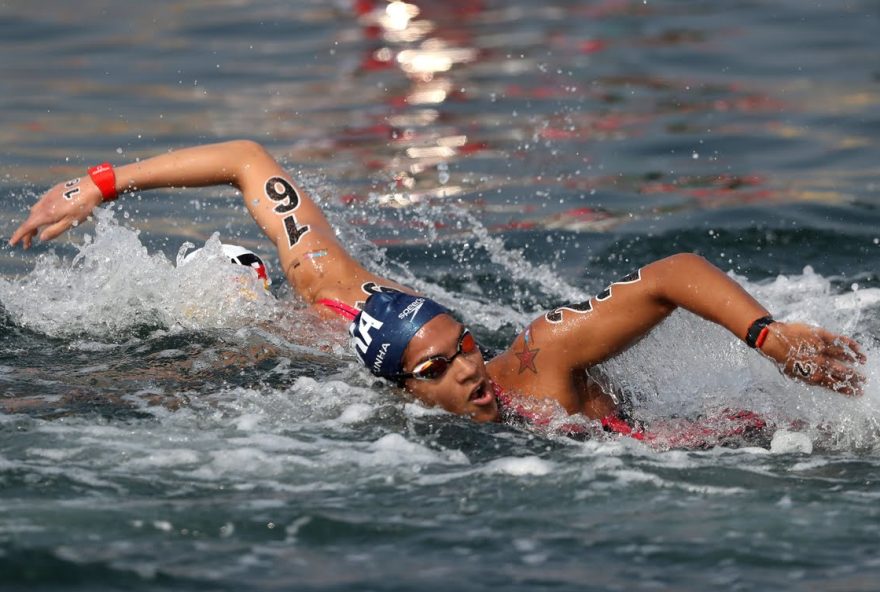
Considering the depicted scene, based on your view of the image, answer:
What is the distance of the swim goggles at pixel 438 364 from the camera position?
18.7ft

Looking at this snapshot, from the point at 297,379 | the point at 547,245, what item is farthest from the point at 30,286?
the point at 547,245

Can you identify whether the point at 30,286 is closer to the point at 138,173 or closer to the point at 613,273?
the point at 138,173

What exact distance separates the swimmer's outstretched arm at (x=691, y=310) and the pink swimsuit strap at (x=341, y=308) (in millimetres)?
1178

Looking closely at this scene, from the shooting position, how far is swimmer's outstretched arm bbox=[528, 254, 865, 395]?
5141 millimetres

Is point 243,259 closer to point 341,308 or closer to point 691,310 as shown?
point 341,308

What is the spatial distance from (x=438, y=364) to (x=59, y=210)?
7.86 feet

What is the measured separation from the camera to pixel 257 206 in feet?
23.9

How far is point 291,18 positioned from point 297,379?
43.0 ft

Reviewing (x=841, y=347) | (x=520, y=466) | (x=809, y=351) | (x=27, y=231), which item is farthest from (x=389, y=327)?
(x=27, y=231)

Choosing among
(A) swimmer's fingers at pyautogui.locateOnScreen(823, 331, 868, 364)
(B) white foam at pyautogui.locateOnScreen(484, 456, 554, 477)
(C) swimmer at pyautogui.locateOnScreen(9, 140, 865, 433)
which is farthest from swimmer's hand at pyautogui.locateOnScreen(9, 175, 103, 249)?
(A) swimmer's fingers at pyautogui.locateOnScreen(823, 331, 868, 364)

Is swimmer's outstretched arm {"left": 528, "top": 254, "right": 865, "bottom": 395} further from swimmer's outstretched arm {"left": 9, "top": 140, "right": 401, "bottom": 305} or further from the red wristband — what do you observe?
the red wristband

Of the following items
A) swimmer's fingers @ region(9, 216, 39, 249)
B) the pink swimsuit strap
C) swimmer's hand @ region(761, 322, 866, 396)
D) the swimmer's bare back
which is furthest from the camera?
swimmer's fingers @ region(9, 216, 39, 249)

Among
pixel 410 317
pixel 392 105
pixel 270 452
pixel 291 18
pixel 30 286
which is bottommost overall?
pixel 270 452

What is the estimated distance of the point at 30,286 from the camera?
25.1 ft
